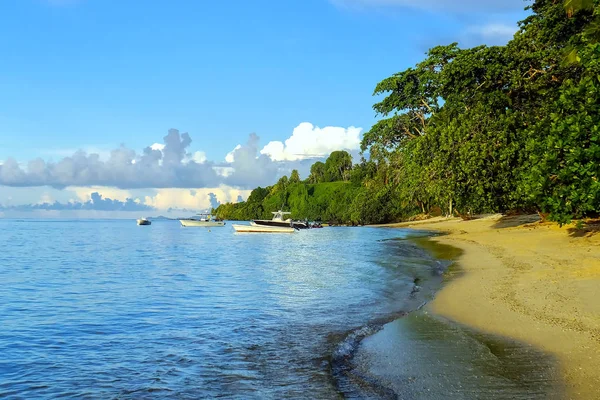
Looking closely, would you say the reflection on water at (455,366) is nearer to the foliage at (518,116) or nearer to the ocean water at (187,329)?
the ocean water at (187,329)

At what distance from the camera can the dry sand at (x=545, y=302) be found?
8749 millimetres

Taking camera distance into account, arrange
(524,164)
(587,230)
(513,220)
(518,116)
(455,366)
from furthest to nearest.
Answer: (513,220) → (518,116) → (524,164) → (587,230) → (455,366)

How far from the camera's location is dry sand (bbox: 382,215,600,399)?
875 centimetres

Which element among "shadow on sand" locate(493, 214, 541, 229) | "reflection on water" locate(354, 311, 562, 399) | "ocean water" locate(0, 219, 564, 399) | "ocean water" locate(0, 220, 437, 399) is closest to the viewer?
"reflection on water" locate(354, 311, 562, 399)

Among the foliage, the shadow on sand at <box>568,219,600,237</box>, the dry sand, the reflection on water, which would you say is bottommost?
the reflection on water

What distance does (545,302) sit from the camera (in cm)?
1305

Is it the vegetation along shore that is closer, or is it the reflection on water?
the reflection on water

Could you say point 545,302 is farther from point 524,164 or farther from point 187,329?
point 524,164

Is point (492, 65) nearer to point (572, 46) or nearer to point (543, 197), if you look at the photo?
point (572, 46)

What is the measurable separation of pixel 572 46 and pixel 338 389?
93.2ft

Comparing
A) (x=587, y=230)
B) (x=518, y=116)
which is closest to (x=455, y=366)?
(x=587, y=230)

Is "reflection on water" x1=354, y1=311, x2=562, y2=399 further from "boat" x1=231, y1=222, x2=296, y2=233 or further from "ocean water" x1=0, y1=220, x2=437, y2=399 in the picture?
"boat" x1=231, y1=222, x2=296, y2=233

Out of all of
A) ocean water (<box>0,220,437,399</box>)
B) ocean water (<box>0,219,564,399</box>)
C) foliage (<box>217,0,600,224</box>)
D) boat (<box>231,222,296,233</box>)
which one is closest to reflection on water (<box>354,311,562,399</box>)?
ocean water (<box>0,219,564,399</box>)

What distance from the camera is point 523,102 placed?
39.0 m
